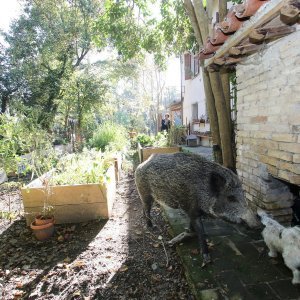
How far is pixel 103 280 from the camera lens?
3494mm

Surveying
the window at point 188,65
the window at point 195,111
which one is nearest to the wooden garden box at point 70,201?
the window at point 195,111

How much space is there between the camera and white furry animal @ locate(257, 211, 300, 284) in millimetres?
2775

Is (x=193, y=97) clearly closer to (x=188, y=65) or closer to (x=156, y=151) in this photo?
(x=188, y=65)

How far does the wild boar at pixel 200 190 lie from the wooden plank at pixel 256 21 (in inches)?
60.5

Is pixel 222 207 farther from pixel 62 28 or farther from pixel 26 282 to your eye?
pixel 62 28

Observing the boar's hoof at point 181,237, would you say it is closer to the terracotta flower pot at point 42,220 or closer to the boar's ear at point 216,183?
the boar's ear at point 216,183

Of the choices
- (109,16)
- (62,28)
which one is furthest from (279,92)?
(62,28)

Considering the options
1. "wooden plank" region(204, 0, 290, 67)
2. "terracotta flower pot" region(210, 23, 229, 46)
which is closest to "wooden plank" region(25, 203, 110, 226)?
"terracotta flower pot" region(210, 23, 229, 46)

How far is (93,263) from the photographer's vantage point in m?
3.91

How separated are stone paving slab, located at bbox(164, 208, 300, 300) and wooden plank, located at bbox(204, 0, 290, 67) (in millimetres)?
2521

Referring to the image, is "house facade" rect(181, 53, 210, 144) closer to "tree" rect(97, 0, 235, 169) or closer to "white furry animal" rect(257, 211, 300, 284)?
"tree" rect(97, 0, 235, 169)

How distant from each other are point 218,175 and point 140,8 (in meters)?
6.37

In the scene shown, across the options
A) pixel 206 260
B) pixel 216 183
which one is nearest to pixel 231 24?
pixel 216 183

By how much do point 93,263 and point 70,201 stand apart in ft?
5.48
